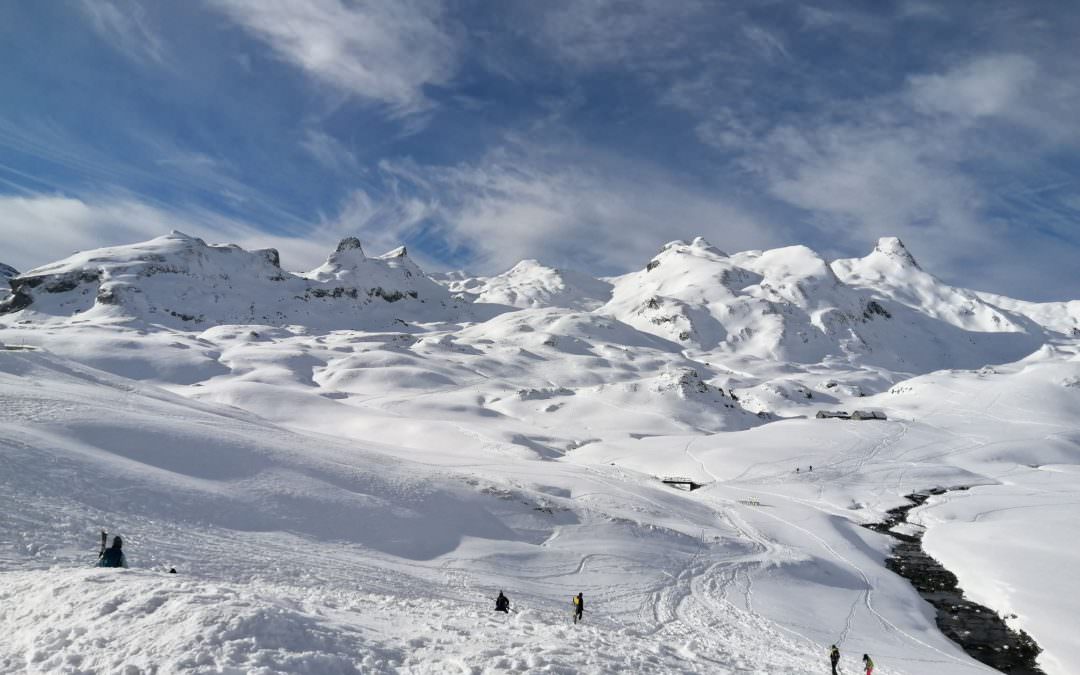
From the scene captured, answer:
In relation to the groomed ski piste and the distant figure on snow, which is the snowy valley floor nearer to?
the groomed ski piste

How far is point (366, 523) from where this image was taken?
32844 mm

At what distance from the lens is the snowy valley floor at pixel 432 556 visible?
47.5 feet

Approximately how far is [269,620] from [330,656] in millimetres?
1834

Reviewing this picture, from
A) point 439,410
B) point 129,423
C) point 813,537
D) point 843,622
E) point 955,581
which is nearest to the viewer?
point 843,622

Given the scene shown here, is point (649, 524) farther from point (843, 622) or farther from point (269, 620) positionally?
point (269, 620)

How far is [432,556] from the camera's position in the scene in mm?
31469

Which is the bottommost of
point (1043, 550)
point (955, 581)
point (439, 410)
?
point (955, 581)

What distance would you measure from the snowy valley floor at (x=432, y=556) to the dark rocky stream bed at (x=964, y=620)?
1005 millimetres

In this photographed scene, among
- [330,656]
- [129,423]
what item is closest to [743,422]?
[129,423]

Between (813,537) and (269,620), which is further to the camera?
(813,537)

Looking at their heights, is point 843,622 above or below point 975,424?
below

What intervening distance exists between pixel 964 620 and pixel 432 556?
103ft

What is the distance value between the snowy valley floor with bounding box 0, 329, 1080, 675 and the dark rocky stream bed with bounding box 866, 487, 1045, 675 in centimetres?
101

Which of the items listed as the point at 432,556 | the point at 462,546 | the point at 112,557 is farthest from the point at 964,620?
the point at 112,557
